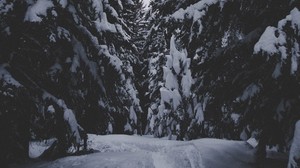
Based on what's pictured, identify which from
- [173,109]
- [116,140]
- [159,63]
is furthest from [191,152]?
[159,63]

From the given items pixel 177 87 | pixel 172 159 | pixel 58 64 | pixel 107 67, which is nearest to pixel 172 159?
pixel 172 159

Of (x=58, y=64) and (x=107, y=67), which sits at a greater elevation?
(x=107, y=67)

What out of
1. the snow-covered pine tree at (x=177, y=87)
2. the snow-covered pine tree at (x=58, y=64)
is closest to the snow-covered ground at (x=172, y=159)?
the snow-covered pine tree at (x=58, y=64)

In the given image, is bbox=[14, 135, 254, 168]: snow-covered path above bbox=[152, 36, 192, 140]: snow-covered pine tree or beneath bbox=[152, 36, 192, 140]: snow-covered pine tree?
beneath

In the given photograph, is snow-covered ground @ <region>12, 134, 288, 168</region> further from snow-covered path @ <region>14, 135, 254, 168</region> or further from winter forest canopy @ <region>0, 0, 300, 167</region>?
winter forest canopy @ <region>0, 0, 300, 167</region>

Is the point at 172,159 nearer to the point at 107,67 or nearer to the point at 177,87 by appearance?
the point at 107,67

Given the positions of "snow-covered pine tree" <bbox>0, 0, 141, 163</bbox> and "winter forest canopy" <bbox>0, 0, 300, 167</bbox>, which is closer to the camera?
"winter forest canopy" <bbox>0, 0, 300, 167</bbox>

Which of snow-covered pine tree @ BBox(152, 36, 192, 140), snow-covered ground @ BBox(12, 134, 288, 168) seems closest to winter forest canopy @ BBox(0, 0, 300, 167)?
snow-covered ground @ BBox(12, 134, 288, 168)

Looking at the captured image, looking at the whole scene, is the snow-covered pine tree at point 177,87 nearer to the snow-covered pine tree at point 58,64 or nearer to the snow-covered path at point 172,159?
the snow-covered pine tree at point 58,64

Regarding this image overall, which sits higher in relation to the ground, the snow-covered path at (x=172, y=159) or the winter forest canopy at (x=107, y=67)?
the winter forest canopy at (x=107, y=67)

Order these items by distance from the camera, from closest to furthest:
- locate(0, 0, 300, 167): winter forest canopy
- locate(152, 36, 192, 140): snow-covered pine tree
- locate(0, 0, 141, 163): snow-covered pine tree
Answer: locate(0, 0, 300, 167): winter forest canopy, locate(0, 0, 141, 163): snow-covered pine tree, locate(152, 36, 192, 140): snow-covered pine tree

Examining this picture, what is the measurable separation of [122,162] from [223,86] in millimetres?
2805

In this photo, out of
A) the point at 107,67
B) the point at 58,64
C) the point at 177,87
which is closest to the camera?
the point at 58,64

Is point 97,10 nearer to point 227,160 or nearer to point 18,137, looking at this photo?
point 18,137
